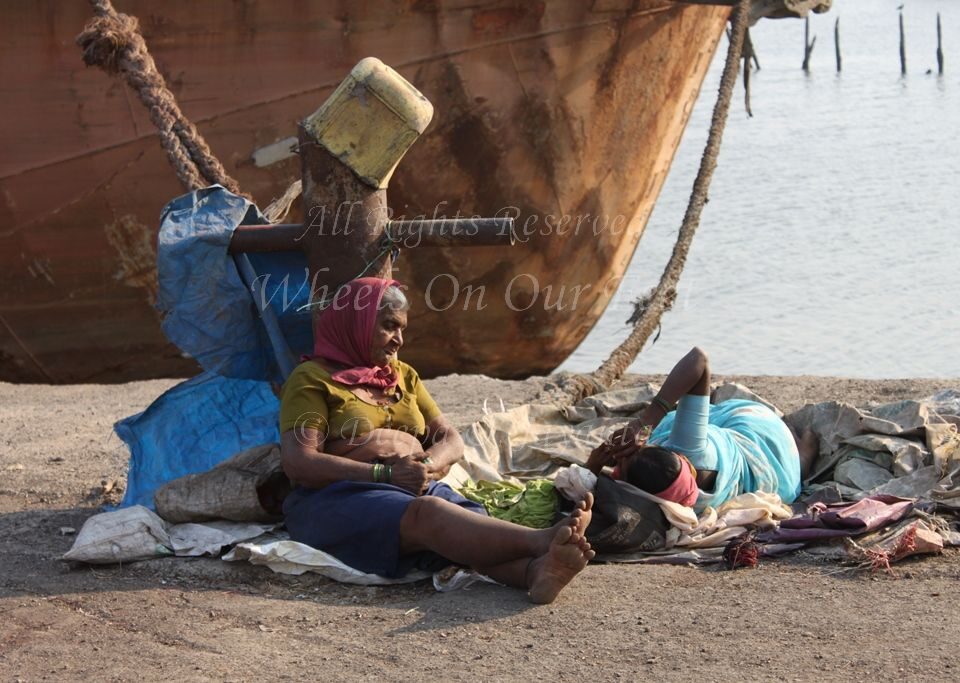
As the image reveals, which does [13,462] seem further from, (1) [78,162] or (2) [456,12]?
(2) [456,12]

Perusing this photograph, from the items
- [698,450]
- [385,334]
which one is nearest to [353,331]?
[385,334]

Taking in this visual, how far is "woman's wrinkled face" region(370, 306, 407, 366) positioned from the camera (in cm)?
371

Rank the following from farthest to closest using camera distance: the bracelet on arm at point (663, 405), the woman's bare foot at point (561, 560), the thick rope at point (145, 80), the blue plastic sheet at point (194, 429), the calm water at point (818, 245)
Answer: the calm water at point (818, 245) → the thick rope at point (145, 80) → the blue plastic sheet at point (194, 429) → the bracelet on arm at point (663, 405) → the woman's bare foot at point (561, 560)

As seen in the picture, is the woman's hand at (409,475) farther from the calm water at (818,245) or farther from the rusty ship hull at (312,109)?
the calm water at (818,245)

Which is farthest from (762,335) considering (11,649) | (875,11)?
(875,11)

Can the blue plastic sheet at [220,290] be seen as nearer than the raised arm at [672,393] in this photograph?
No

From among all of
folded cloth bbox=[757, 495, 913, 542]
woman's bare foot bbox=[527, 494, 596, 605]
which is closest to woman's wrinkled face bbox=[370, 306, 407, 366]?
woman's bare foot bbox=[527, 494, 596, 605]

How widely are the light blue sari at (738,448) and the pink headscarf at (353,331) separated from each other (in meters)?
0.98

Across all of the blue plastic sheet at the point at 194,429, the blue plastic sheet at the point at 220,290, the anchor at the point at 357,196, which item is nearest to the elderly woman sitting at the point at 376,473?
the anchor at the point at 357,196

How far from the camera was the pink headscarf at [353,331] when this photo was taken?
370 centimetres

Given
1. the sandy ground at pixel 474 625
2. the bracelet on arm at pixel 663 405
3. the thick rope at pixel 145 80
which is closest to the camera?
the sandy ground at pixel 474 625

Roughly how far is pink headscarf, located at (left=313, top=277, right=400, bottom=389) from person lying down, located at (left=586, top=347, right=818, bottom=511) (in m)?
0.77

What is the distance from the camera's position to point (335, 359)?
12.3ft

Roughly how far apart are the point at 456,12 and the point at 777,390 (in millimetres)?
2406
